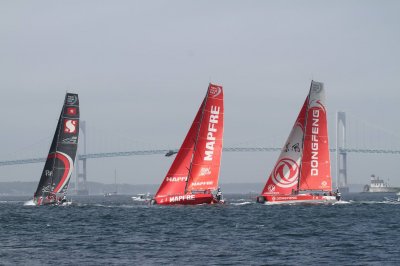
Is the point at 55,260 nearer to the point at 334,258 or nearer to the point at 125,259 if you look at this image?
the point at 125,259

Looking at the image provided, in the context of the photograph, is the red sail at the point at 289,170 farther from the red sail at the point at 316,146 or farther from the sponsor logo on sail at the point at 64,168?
the sponsor logo on sail at the point at 64,168

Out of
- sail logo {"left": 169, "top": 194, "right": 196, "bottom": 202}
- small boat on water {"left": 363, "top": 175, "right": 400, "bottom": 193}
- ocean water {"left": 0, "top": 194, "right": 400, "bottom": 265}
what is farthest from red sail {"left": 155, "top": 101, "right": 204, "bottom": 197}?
small boat on water {"left": 363, "top": 175, "right": 400, "bottom": 193}

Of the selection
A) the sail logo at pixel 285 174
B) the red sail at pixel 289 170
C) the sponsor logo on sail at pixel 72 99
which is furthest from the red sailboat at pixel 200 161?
the sponsor logo on sail at pixel 72 99

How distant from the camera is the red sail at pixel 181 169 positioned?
47844 millimetres

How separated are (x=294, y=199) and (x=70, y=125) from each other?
16.0 m

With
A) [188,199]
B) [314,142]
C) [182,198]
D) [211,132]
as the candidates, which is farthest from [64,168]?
[314,142]

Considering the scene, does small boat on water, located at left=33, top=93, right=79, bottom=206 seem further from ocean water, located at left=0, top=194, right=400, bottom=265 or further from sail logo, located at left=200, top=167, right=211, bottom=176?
ocean water, located at left=0, top=194, right=400, bottom=265

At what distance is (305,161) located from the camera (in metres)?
50.4

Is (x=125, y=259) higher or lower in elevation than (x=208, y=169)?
lower

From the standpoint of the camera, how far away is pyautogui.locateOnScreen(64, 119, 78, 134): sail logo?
5597 centimetres

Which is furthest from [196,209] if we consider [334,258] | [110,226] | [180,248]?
[334,258]

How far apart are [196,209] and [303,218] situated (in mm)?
10578

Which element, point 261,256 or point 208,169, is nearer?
point 261,256

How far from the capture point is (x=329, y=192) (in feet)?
170
